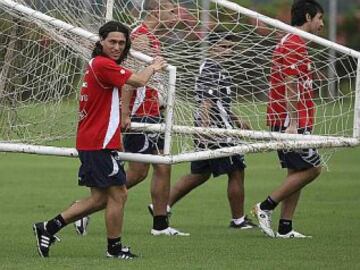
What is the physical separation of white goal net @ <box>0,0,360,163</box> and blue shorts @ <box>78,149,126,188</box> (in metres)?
0.57

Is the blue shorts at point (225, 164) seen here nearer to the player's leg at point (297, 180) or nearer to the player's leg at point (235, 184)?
the player's leg at point (235, 184)

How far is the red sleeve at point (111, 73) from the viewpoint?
10844mm

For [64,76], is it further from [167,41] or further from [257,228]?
[257,228]

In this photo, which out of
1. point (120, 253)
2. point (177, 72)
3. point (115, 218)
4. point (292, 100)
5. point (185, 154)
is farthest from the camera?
point (292, 100)

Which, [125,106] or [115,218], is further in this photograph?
[125,106]

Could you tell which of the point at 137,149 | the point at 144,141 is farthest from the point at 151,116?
the point at 137,149

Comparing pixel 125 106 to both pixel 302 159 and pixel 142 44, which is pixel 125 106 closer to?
pixel 142 44

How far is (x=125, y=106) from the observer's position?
11.8 metres

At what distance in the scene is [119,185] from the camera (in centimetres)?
1112

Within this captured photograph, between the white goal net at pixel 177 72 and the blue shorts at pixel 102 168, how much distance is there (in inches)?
22.5

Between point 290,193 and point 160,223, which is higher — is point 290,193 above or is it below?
above

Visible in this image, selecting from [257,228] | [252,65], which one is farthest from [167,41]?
[257,228]

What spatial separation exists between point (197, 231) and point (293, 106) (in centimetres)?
191

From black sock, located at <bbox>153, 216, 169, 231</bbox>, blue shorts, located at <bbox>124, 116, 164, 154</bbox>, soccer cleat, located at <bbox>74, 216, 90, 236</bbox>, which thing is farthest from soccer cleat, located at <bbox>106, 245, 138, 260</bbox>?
black sock, located at <bbox>153, 216, 169, 231</bbox>
